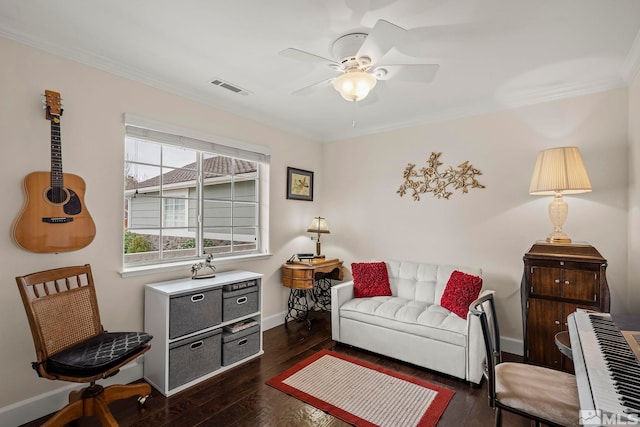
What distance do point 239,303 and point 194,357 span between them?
0.57m

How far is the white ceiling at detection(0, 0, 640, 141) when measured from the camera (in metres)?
1.79

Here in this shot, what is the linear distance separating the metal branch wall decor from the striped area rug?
2.02 m

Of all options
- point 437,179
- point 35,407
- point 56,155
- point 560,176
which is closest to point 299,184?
point 437,179

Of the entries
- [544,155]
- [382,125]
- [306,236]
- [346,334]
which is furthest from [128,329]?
[544,155]

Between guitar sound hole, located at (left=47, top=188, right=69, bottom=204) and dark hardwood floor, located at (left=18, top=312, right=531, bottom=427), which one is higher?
guitar sound hole, located at (left=47, top=188, right=69, bottom=204)

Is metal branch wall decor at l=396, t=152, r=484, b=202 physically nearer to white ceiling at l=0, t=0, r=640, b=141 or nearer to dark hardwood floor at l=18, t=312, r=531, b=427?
white ceiling at l=0, t=0, r=640, b=141

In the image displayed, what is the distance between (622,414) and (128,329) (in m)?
2.97

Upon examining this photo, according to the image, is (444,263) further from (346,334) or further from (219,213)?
(219,213)

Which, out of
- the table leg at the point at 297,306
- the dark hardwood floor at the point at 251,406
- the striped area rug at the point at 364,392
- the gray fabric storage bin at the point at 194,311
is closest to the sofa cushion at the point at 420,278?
the dark hardwood floor at the point at 251,406

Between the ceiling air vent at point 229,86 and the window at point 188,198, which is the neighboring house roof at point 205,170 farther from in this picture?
the ceiling air vent at point 229,86

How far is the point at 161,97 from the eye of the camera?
9.17ft

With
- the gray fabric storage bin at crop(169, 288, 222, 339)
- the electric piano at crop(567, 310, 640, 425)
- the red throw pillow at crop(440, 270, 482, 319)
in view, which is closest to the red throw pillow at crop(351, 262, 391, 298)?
the red throw pillow at crop(440, 270, 482, 319)

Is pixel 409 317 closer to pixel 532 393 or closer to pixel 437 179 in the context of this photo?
pixel 532 393

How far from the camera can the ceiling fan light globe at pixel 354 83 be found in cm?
202
